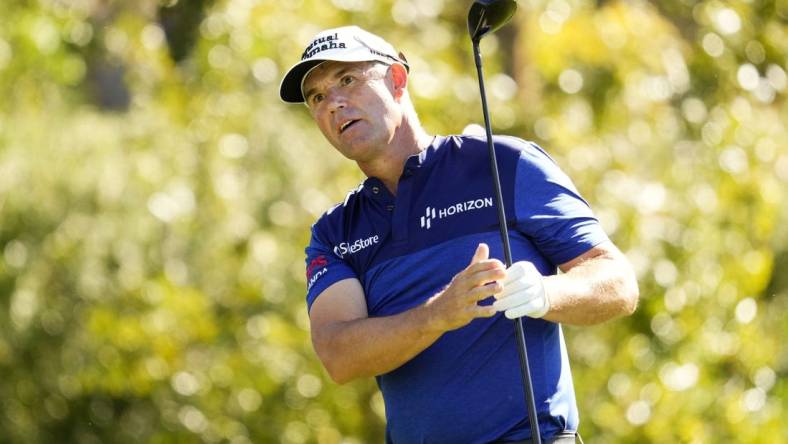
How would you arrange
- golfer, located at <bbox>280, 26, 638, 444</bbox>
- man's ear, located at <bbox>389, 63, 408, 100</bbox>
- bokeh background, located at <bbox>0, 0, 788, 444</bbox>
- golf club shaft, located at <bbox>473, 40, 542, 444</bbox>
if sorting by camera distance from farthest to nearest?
bokeh background, located at <bbox>0, 0, 788, 444</bbox>
man's ear, located at <bbox>389, 63, 408, 100</bbox>
golfer, located at <bbox>280, 26, 638, 444</bbox>
golf club shaft, located at <bbox>473, 40, 542, 444</bbox>

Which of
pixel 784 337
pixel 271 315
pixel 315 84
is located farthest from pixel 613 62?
pixel 315 84

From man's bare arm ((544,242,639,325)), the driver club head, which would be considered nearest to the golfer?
man's bare arm ((544,242,639,325))

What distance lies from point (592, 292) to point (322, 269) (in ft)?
2.78

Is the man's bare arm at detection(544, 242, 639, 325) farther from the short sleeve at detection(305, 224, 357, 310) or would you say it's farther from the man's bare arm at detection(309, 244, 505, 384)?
the short sleeve at detection(305, 224, 357, 310)

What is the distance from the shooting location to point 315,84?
4.30 m

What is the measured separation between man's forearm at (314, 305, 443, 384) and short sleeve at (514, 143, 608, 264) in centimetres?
47

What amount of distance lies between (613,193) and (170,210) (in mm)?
2829

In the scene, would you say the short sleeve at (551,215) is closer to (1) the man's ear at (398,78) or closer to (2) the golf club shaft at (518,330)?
(2) the golf club shaft at (518,330)

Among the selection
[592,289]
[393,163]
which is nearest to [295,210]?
[393,163]

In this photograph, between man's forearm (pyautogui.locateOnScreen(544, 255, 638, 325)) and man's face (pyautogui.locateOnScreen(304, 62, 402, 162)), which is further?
man's face (pyautogui.locateOnScreen(304, 62, 402, 162))

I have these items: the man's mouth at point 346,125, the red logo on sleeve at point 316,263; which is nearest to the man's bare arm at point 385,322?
the red logo on sleeve at point 316,263

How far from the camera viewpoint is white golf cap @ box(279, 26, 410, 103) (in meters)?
4.20

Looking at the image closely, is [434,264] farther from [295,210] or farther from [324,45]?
[295,210]

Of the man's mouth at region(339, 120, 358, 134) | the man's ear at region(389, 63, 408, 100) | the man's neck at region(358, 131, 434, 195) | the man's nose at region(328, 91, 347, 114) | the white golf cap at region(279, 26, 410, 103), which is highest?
the white golf cap at region(279, 26, 410, 103)
